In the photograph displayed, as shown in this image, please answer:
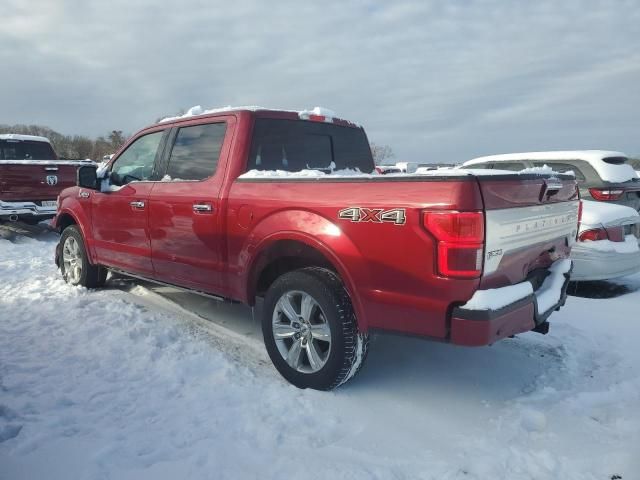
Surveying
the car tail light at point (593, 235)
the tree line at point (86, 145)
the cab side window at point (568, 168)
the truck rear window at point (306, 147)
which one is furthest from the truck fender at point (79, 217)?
the tree line at point (86, 145)

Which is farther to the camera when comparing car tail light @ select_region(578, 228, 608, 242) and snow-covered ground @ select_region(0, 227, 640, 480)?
car tail light @ select_region(578, 228, 608, 242)

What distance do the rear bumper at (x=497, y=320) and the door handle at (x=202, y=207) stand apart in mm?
2011

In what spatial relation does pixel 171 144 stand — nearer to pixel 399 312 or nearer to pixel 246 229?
pixel 246 229

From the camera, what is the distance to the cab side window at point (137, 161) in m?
4.56

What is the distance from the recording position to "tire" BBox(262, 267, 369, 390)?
9.78 ft

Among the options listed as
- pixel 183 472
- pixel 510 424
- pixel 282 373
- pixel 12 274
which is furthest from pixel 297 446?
pixel 12 274

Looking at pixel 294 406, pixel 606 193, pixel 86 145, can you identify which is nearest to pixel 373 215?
pixel 294 406

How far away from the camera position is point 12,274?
6273 millimetres

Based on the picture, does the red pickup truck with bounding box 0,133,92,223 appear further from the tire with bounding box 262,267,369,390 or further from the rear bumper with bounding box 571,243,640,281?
the rear bumper with bounding box 571,243,640,281

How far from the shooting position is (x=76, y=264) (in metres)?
5.73

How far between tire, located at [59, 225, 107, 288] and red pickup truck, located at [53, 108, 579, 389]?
0.87 m

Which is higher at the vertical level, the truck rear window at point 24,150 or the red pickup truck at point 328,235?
the truck rear window at point 24,150

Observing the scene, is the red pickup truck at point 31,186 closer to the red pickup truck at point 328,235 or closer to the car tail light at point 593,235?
the red pickup truck at point 328,235

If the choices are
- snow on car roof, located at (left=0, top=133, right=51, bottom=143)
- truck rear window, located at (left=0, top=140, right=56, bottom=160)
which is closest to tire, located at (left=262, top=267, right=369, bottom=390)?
truck rear window, located at (left=0, top=140, right=56, bottom=160)
